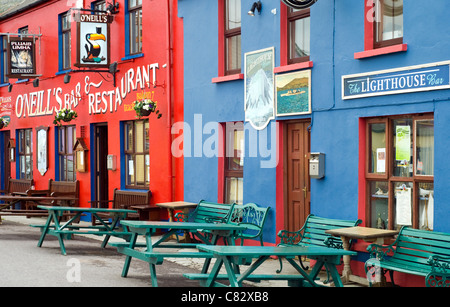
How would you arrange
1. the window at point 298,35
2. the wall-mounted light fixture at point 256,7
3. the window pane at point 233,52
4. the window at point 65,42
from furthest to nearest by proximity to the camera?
the window at point 65,42 < the window pane at point 233,52 < the wall-mounted light fixture at point 256,7 < the window at point 298,35

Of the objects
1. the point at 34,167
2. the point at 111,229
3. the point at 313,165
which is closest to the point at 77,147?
the point at 34,167

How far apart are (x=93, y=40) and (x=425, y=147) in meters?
9.20

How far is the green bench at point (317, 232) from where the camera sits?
9.77 metres

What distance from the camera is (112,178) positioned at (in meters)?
16.6

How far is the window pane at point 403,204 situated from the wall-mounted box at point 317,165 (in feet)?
4.39

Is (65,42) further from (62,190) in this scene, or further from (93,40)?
(62,190)

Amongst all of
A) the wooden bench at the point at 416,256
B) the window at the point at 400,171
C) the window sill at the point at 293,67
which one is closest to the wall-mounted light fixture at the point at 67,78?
the window sill at the point at 293,67

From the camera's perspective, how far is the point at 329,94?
34.0ft

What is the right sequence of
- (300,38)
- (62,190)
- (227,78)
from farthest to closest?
(62,190), (227,78), (300,38)

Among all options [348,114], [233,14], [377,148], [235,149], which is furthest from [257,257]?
[233,14]

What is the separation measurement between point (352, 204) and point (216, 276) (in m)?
3.08

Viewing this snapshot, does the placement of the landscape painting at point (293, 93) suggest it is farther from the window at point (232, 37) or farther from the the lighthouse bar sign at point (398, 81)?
the window at point (232, 37)

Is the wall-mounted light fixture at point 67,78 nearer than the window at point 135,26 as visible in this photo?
No

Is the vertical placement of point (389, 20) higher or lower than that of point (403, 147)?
higher
